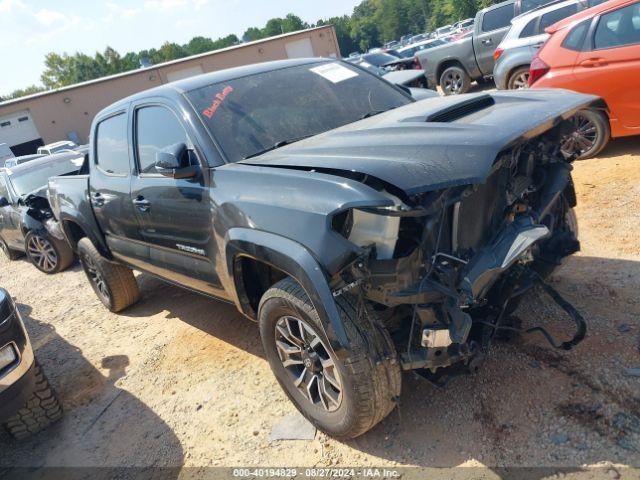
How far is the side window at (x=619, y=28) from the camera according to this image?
202 inches

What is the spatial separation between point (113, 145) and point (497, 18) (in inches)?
380

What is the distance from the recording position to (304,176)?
2475 millimetres

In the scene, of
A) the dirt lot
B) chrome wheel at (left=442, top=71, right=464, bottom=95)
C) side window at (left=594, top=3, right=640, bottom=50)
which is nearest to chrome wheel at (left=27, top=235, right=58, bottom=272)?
the dirt lot

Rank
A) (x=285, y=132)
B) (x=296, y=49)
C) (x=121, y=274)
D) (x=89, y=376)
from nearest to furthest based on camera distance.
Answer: (x=285, y=132) → (x=89, y=376) → (x=121, y=274) → (x=296, y=49)

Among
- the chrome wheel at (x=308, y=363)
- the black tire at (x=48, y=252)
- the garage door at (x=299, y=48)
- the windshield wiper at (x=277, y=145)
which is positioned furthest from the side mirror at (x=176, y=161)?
the garage door at (x=299, y=48)

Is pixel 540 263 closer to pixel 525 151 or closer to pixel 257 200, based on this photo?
pixel 525 151

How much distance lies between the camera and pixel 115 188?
162 inches

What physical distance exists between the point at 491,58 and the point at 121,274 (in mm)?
9322

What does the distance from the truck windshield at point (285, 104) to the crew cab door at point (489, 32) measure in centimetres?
828

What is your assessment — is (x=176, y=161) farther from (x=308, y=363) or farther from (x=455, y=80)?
(x=455, y=80)

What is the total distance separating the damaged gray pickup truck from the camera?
7.43ft

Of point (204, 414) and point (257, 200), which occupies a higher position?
point (257, 200)

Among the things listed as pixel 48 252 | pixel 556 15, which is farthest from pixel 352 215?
pixel 556 15

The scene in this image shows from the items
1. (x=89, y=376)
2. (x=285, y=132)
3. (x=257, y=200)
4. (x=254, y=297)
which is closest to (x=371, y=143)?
(x=257, y=200)
